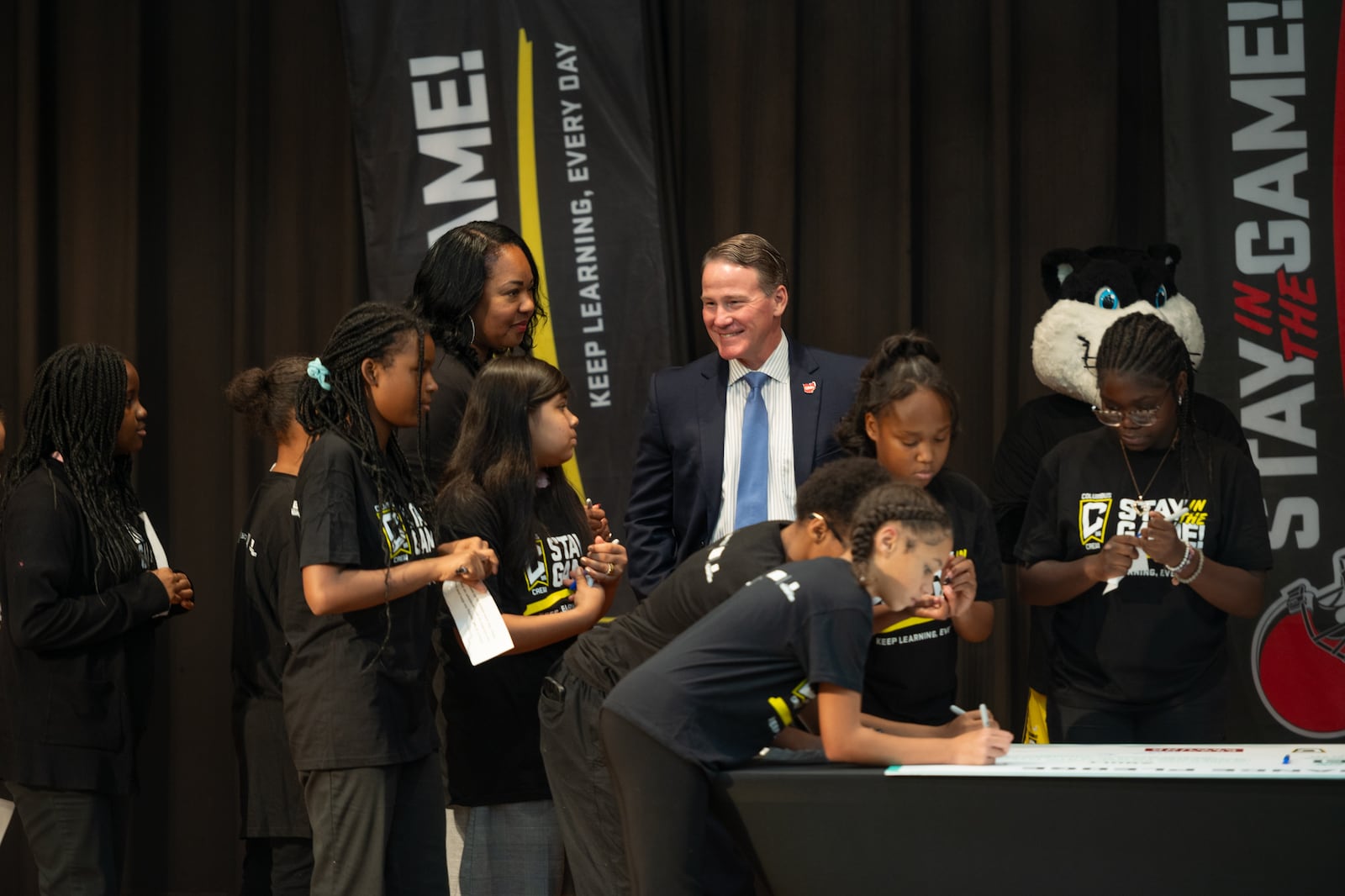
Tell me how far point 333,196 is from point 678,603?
251 centimetres

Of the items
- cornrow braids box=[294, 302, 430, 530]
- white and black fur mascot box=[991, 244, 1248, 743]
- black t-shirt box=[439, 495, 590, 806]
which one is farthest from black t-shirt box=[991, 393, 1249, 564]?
cornrow braids box=[294, 302, 430, 530]

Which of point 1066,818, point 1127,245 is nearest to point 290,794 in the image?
point 1066,818

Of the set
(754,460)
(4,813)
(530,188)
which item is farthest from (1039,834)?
(530,188)

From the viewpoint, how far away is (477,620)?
8.95ft

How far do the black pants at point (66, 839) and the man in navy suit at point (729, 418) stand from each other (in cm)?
133

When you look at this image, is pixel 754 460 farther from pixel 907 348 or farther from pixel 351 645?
pixel 351 645

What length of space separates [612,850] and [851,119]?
251 centimetres

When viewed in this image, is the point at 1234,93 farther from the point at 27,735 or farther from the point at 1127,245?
the point at 27,735

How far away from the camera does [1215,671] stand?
3057 mm

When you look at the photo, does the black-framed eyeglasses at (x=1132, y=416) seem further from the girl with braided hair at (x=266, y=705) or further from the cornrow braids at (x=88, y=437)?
the cornrow braids at (x=88, y=437)

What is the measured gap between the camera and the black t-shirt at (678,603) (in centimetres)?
256

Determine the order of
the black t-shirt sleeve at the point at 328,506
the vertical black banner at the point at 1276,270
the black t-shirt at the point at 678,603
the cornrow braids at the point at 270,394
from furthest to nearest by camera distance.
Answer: the vertical black banner at the point at 1276,270 < the cornrow braids at the point at 270,394 < the black t-shirt sleeve at the point at 328,506 < the black t-shirt at the point at 678,603

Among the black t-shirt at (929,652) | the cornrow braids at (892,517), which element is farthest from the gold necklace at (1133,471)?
the cornrow braids at (892,517)

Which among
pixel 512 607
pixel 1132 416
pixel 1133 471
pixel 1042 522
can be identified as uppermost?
pixel 1132 416
